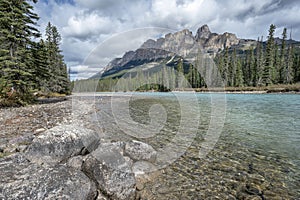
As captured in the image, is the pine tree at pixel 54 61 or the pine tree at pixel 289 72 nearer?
the pine tree at pixel 54 61

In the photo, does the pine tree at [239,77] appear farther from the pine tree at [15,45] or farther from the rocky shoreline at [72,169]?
the rocky shoreline at [72,169]

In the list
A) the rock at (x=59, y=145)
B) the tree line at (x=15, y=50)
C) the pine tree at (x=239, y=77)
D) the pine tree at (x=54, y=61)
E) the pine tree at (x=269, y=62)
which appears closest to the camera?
the rock at (x=59, y=145)

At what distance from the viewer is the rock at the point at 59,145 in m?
4.45

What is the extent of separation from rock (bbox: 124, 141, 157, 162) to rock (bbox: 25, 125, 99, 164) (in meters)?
1.18

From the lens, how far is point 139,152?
5.26m

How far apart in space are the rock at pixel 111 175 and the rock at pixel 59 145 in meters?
1.04

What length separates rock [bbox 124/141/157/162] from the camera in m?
5.20

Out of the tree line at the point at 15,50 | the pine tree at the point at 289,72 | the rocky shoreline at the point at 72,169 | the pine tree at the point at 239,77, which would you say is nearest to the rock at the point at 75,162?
the rocky shoreline at the point at 72,169

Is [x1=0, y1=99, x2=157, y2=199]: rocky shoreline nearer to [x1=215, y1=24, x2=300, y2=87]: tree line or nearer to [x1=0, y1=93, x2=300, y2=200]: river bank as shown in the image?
[x1=0, y1=93, x2=300, y2=200]: river bank

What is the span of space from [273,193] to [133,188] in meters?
3.27

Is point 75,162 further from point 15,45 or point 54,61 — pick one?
point 54,61

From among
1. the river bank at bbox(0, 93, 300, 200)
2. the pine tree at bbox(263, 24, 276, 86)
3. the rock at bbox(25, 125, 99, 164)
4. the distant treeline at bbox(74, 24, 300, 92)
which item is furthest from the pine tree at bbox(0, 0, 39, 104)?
the pine tree at bbox(263, 24, 276, 86)

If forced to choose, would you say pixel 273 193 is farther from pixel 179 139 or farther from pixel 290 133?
pixel 290 133

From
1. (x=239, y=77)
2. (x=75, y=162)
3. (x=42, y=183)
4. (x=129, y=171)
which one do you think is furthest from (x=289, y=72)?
(x=42, y=183)
